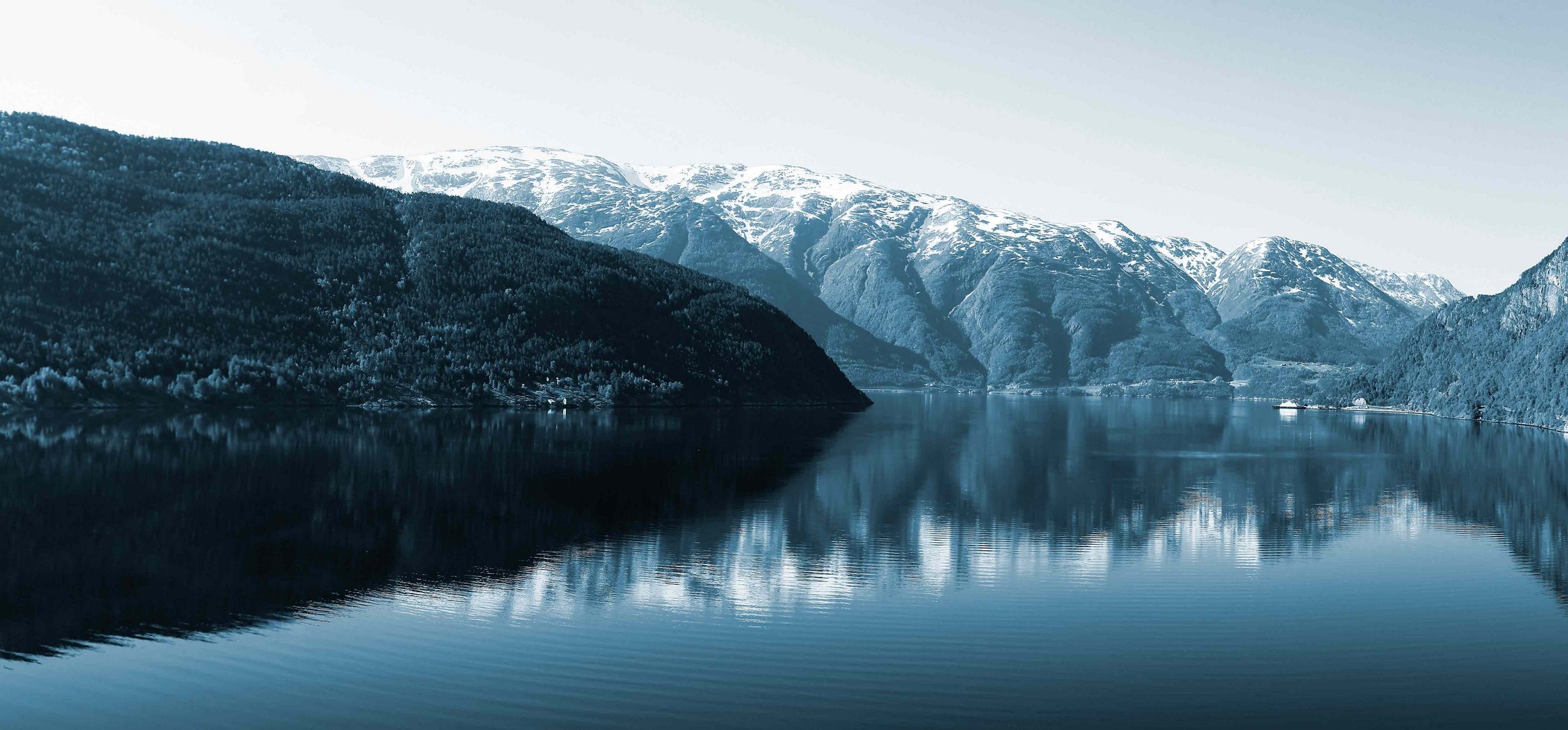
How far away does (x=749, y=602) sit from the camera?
189ft

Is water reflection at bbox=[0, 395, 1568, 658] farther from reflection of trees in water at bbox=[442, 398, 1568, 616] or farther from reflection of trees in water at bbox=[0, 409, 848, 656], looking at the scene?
reflection of trees in water at bbox=[442, 398, 1568, 616]

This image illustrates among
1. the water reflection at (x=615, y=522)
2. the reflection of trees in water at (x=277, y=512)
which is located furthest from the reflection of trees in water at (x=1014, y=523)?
the reflection of trees in water at (x=277, y=512)

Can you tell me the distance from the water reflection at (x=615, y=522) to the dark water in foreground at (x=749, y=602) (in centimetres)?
40

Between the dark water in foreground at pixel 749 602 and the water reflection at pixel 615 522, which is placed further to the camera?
the water reflection at pixel 615 522

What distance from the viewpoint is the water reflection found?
57.6 m

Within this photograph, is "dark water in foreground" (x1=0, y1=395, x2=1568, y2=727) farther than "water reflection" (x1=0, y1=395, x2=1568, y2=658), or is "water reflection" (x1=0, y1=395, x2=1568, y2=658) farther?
"water reflection" (x1=0, y1=395, x2=1568, y2=658)

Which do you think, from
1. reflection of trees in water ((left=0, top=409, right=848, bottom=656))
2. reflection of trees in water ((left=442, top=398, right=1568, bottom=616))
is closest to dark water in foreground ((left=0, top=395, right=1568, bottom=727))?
reflection of trees in water ((left=0, top=409, right=848, bottom=656))

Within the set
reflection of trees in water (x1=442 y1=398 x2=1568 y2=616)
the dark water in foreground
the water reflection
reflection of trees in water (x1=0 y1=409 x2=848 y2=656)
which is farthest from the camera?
reflection of trees in water (x1=442 y1=398 x2=1568 y2=616)

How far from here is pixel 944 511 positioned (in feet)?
320

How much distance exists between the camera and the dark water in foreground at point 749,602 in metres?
40.7

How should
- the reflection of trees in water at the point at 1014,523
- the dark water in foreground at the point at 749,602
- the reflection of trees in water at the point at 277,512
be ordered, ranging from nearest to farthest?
the dark water in foreground at the point at 749,602, the reflection of trees in water at the point at 277,512, the reflection of trees in water at the point at 1014,523

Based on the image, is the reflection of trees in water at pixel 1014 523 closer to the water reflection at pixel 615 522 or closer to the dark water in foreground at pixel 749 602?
the water reflection at pixel 615 522

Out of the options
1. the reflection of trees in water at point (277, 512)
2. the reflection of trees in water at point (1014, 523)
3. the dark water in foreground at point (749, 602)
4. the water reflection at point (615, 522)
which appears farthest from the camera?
the reflection of trees in water at point (1014, 523)

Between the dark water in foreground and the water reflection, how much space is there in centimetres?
40
